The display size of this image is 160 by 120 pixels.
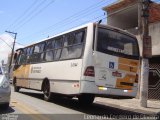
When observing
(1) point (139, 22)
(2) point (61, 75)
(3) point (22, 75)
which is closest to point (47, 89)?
(2) point (61, 75)

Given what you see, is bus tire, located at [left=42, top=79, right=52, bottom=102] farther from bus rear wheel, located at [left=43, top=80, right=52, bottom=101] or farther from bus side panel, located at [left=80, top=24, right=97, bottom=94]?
bus side panel, located at [left=80, top=24, right=97, bottom=94]

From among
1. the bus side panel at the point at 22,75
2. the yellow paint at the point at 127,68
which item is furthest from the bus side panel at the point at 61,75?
the bus side panel at the point at 22,75

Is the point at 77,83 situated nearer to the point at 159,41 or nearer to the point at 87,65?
the point at 87,65

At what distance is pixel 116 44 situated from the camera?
12086 mm

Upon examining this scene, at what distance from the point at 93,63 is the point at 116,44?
1295 mm

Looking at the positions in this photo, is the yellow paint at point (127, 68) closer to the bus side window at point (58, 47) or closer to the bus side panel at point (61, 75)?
the bus side panel at point (61, 75)

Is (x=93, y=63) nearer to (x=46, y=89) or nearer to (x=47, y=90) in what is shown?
(x=47, y=90)

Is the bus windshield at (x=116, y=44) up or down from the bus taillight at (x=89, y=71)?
up

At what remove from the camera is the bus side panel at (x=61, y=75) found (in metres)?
11.7

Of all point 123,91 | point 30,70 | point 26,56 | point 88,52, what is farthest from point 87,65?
point 26,56

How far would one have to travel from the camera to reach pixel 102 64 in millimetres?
11523

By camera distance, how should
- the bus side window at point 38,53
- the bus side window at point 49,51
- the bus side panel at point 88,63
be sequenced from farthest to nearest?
the bus side window at point 38,53, the bus side window at point 49,51, the bus side panel at point 88,63

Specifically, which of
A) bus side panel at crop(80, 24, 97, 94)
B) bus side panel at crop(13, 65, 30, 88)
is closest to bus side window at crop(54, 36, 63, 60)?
bus side panel at crop(80, 24, 97, 94)

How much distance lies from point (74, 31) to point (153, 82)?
9101 mm
